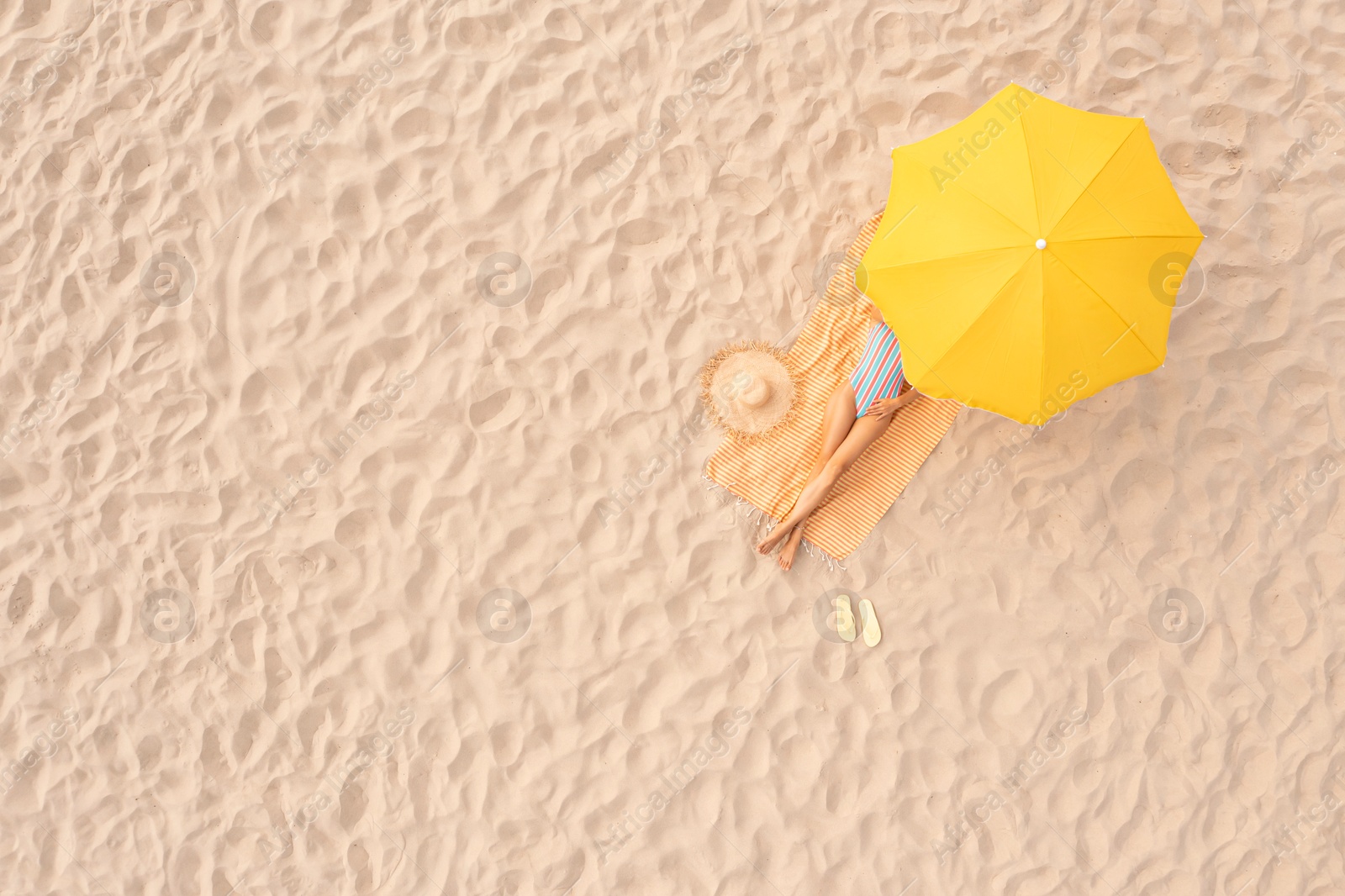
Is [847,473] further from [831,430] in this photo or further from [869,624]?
[869,624]

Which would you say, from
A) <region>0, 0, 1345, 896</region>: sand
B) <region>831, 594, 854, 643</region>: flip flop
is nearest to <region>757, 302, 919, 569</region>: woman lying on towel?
<region>0, 0, 1345, 896</region>: sand

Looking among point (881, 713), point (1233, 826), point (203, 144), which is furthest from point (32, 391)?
point (1233, 826)

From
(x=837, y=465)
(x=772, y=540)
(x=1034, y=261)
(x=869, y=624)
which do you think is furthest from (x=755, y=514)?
(x=1034, y=261)

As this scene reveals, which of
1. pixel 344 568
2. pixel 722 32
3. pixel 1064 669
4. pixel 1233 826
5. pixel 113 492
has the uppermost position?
pixel 722 32

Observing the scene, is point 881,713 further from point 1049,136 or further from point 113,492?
point 113,492

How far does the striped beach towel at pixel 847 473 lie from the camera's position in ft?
16.3

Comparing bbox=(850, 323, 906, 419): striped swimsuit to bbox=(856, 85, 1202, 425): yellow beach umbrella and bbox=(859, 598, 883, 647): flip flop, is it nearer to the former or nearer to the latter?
bbox=(856, 85, 1202, 425): yellow beach umbrella

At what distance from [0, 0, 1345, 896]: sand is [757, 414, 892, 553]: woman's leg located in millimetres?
314

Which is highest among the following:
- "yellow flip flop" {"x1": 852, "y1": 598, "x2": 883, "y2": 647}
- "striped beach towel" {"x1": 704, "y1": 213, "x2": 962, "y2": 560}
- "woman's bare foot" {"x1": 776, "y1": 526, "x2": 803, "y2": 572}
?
"striped beach towel" {"x1": 704, "y1": 213, "x2": 962, "y2": 560}

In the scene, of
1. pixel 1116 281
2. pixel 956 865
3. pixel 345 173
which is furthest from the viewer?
pixel 345 173

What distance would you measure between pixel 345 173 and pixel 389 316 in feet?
2.83

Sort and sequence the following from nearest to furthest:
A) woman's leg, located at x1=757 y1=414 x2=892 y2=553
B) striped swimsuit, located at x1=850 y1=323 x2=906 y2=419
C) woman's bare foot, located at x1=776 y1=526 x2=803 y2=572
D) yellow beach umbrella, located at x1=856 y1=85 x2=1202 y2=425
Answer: yellow beach umbrella, located at x1=856 y1=85 x2=1202 y2=425, striped swimsuit, located at x1=850 y1=323 x2=906 y2=419, woman's leg, located at x1=757 y1=414 x2=892 y2=553, woman's bare foot, located at x1=776 y1=526 x2=803 y2=572

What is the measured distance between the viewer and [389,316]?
5.07 metres

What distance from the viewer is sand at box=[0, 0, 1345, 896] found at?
4.84 meters
